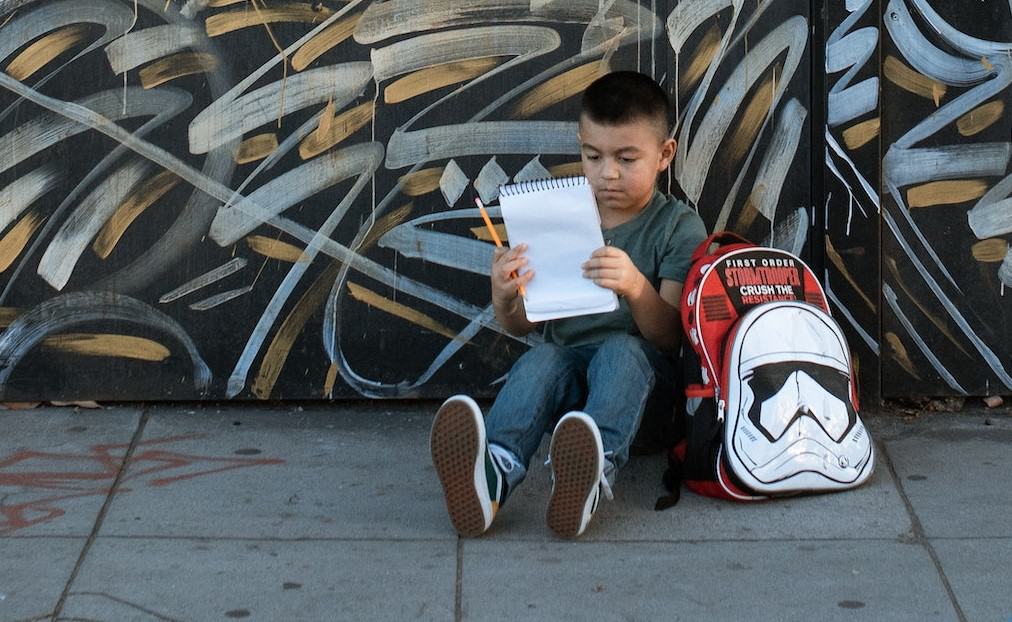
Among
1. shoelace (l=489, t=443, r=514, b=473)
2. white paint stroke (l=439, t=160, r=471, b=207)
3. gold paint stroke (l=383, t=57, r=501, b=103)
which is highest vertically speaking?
gold paint stroke (l=383, t=57, r=501, b=103)

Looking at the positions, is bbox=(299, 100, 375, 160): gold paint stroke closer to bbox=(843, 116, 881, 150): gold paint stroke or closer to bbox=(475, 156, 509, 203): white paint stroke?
bbox=(475, 156, 509, 203): white paint stroke

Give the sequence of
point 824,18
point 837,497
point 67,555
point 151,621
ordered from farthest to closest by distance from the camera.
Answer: point 824,18 → point 837,497 → point 67,555 → point 151,621

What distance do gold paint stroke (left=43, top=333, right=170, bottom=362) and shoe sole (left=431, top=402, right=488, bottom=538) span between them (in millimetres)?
1339

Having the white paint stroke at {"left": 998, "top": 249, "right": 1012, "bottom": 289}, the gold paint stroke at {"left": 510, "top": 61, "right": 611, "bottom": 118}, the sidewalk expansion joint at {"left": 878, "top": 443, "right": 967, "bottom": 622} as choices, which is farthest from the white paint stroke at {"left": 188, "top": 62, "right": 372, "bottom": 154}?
the white paint stroke at {"left": 998, "top": 249, "right": 1012, "bottom": 289}

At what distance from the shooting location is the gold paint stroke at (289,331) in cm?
420

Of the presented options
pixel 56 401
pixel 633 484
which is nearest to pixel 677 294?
pixel 633 484

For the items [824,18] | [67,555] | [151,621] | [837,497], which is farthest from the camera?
[824,18]

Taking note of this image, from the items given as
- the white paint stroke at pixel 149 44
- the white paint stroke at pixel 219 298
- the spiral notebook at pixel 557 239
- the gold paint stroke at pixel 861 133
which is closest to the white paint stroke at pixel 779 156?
the gold paint stroke at pixel 861 133

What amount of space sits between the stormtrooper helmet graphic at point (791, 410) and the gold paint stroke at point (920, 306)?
626 millimetres

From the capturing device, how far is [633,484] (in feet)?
12.3

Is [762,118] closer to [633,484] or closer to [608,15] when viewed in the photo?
[608,15]

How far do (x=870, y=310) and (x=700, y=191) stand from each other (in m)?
0.60

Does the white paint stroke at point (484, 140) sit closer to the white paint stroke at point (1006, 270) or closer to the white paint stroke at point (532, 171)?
the white paint stroke at point (532, 171)

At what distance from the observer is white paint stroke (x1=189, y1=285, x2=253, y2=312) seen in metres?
4.20
